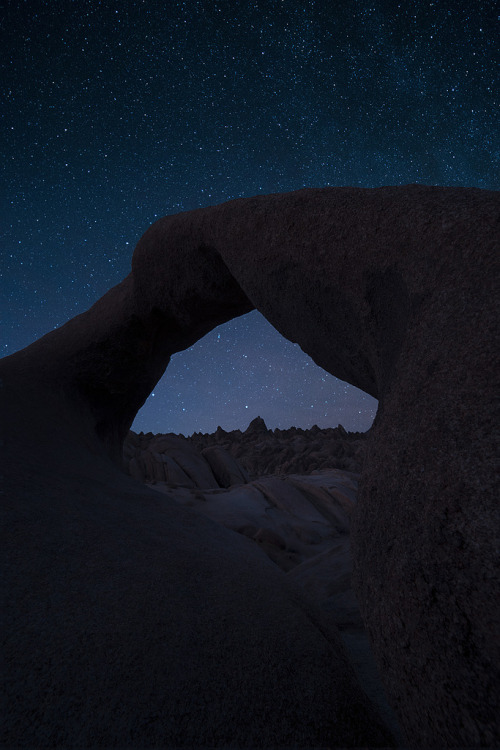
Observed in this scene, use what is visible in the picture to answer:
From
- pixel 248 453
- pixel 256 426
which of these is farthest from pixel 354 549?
→ pixel 256 426

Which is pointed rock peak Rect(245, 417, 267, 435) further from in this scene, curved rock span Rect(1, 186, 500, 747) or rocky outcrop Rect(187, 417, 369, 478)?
curved rock span Rect(1, 186, 500, 747)

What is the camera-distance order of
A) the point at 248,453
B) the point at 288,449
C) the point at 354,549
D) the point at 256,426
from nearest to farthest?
the point at 354,549
the point at 288,449
the point at 248,453
the point at 256,426

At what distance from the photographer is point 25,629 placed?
4.09 feet

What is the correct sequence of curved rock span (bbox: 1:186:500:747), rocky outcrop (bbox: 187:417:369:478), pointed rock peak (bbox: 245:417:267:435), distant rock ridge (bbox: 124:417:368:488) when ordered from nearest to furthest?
curved rock span (bbox: 1:186:500:747) < distant rock ridge (bbox: 124:417:368:488) < rocky outcrop (bbox: 187:417:369:478) < pointed rock peak (bbox: 245:417:267:435)

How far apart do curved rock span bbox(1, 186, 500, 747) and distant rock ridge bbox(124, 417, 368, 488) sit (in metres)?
0.74

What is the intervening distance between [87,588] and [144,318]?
2.43 metres

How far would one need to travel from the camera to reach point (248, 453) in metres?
15.2

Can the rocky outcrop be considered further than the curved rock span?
Yes

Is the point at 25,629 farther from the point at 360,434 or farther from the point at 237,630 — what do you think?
the point at 360,434

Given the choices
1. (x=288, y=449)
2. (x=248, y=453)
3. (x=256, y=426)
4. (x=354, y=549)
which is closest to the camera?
(x=354, y=549)

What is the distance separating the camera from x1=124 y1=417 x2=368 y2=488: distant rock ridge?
8273mm

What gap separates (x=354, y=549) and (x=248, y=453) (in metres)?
14.0

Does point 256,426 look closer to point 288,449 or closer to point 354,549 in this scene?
point 288,449

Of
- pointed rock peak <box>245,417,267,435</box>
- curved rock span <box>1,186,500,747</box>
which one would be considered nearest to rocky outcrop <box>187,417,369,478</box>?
pointed rock peak <box>245,417,267,435</box>
